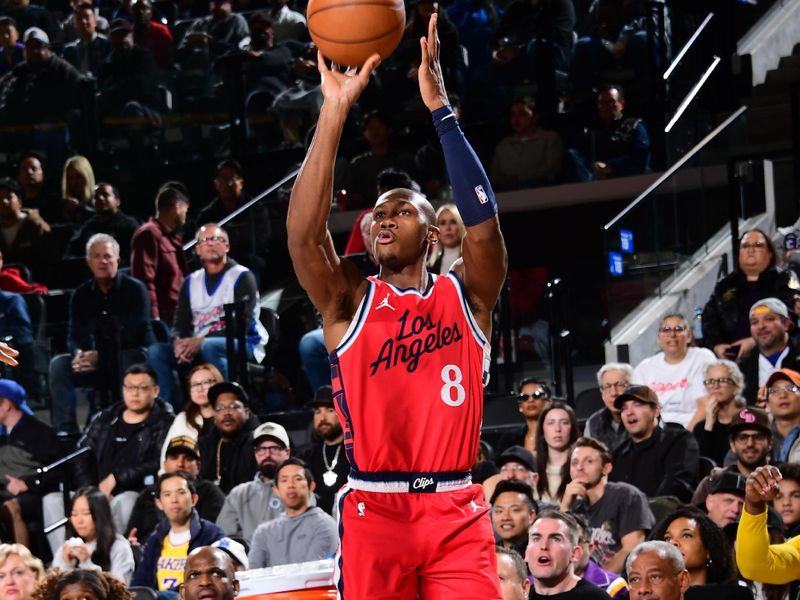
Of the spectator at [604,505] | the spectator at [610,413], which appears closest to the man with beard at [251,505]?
the spectator at [604,505]

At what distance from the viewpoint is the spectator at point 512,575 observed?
827 centimetres

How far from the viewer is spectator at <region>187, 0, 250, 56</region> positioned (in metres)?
18.5

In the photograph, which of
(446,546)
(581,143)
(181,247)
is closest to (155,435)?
(181,247)

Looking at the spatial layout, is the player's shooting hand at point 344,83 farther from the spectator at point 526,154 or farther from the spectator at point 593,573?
the spectator at point 526,154

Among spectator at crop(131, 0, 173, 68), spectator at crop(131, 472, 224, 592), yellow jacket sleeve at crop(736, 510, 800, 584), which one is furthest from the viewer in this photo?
spectator at crop(131, 0, 173, 68)

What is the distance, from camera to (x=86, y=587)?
29.1 feet

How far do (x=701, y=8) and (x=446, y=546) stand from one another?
1108cm

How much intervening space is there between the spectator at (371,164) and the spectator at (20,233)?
3002mm

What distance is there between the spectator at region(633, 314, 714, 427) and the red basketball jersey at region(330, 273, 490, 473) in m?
5.68

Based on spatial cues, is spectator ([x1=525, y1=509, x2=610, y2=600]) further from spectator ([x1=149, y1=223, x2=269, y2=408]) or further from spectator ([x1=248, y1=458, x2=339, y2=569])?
spectator ([x1=149, y1=223, x2=269, y2=408])

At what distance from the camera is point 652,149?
1522 centimetres

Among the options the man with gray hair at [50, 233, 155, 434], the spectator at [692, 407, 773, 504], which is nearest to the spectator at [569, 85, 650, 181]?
the man with gray hair at [50, 233, 155, 434]

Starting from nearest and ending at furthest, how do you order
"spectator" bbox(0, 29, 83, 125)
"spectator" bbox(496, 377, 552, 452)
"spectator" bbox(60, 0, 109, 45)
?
1. "spectator" bbox(496, 377, 552, 452)
2. "spectator" bbox(0, 29, 83, 125)
3. "spectator" bbox(60, 0, 109, 45)

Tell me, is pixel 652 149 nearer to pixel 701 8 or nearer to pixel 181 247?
pixel 701 8
